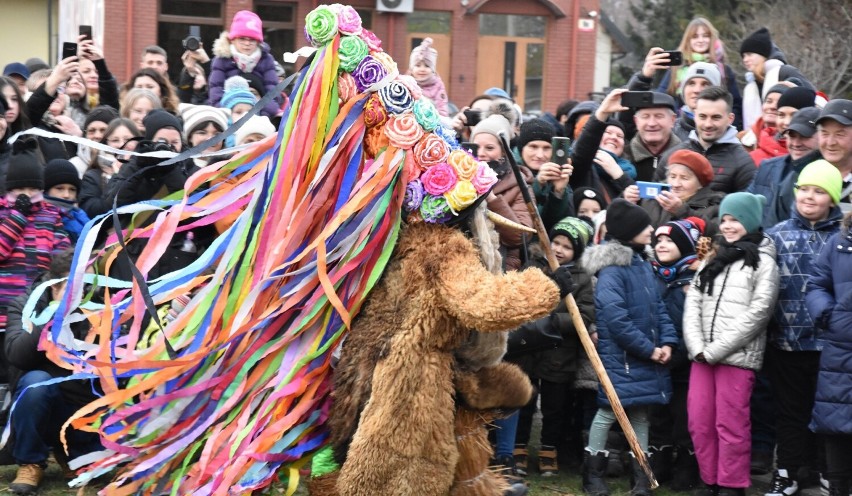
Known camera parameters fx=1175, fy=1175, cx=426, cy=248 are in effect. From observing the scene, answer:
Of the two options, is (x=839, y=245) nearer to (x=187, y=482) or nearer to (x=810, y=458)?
(x=810, y=458)

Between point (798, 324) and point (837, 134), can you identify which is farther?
point (837, 134)

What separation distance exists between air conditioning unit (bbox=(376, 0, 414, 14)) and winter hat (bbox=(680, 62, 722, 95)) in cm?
1207

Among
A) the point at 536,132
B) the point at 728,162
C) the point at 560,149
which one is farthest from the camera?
the point at 728,162

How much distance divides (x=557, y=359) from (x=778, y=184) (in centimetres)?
170

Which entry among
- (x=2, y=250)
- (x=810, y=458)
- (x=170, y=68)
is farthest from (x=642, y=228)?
(x=170, y=68)

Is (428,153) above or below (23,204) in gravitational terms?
above

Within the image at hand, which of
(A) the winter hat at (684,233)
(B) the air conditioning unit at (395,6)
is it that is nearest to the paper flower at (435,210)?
(A) the winter hat at (684,233)

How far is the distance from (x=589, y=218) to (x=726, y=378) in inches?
53.8

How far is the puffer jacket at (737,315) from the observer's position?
621 centimetres

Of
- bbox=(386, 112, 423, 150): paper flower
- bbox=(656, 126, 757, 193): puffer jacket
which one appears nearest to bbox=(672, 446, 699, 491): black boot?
bbox=(656, 126, 757, 193): puffer jacket

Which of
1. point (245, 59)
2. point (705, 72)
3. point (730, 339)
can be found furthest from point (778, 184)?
point (245, 59)

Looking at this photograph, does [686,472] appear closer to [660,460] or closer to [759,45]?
[660,460]

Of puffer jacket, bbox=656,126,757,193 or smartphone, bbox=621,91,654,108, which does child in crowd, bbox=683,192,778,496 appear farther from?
smartphone, bbox=621,91,654,108

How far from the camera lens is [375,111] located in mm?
4625
